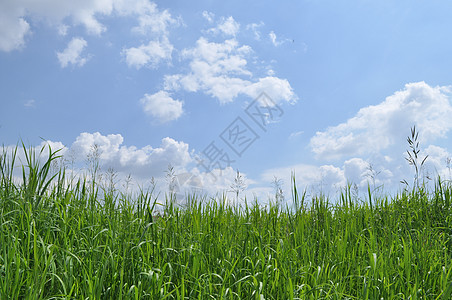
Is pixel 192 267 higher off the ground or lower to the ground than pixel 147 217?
lower

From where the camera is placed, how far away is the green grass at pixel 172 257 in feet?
8.55

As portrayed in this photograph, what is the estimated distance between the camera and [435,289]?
3283 millimetres

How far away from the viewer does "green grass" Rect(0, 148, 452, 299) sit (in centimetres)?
261

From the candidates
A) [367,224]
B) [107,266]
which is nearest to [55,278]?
[107,266]

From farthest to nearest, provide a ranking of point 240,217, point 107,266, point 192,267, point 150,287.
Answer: point 240,217 → point 192,267 → point 107,266 → point 150,287

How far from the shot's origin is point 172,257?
129 inches

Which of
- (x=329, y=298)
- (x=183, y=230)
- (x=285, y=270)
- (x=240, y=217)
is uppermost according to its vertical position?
(x=240, y=217)

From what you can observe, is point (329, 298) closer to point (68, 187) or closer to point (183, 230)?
point (183, 230)

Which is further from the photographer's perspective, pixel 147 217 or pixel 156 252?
pixel 147 217

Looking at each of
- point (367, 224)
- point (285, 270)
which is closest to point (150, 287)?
point (285, 270)

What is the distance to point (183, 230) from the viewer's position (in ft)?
12.3

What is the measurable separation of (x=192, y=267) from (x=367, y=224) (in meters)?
2.64

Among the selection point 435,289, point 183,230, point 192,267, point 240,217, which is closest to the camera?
point 192,267

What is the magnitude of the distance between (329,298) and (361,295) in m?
0.25
